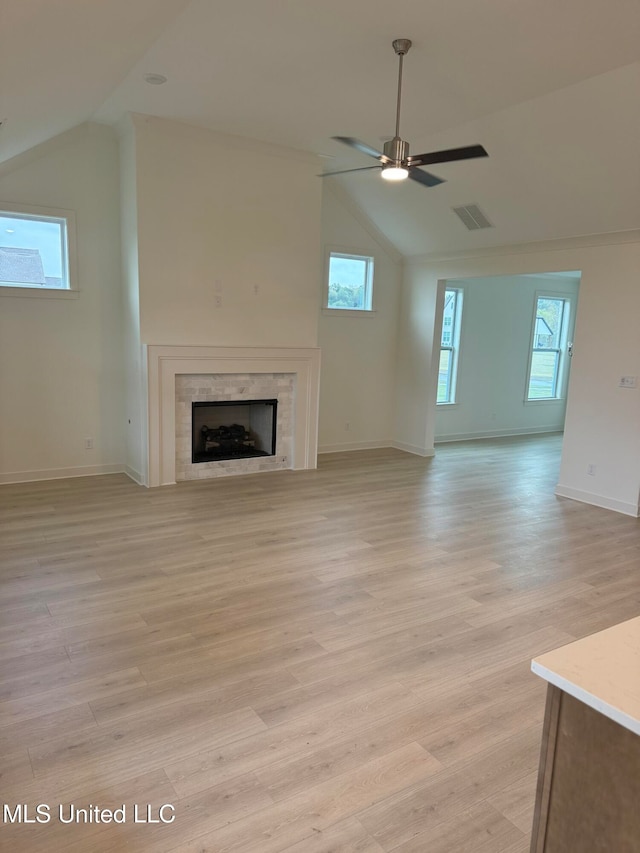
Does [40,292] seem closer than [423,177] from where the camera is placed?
No

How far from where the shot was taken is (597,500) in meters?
5.66

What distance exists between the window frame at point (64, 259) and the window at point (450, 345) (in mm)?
5203

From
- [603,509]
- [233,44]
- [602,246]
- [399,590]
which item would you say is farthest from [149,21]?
[603,509]

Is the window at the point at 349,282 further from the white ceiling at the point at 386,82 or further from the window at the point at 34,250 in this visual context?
the window at the point at 34,250

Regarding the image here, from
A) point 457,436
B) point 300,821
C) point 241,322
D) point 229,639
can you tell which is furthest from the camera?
point 457,436

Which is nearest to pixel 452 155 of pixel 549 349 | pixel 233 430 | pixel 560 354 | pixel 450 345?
pixel 233 430

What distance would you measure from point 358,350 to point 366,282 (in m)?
0.91

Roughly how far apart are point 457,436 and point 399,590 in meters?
5.63

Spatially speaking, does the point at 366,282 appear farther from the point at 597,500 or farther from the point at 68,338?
the point at 597,500

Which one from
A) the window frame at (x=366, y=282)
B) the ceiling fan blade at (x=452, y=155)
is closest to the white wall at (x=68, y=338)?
the window frame at (x=366, y=282)

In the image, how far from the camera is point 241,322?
6.01 m

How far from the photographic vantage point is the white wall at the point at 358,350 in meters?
7.18

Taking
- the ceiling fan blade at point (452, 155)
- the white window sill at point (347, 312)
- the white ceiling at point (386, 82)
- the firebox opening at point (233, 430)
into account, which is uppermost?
the white ceiling at point (386, 82)

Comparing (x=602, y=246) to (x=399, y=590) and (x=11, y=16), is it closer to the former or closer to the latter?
(x=399, y=590)
